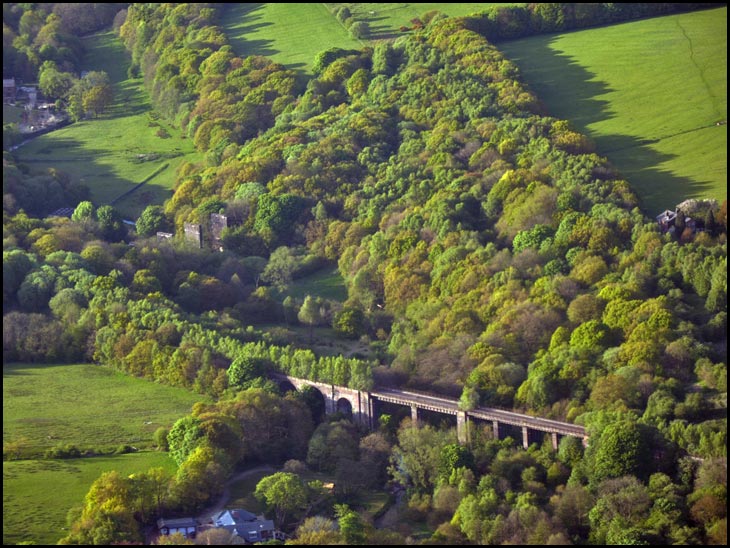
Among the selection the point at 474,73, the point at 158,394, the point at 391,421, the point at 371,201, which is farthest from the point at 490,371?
the point at 474,73

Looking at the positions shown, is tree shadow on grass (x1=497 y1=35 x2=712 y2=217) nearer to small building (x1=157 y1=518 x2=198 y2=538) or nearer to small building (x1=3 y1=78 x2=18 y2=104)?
small building (x1=157 y1=518 x2=198 y2=538)

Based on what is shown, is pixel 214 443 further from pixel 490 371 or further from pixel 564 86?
pixel 564 86

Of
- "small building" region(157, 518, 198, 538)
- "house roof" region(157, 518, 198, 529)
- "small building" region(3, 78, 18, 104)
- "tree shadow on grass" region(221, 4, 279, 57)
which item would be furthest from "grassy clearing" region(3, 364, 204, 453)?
"tree shadow on grass" region(221, 4, 279, 57)

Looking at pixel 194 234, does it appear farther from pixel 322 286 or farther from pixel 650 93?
pixel 650 93

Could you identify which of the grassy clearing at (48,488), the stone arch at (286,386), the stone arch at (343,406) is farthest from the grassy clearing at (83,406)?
the stone arch at (343,406)

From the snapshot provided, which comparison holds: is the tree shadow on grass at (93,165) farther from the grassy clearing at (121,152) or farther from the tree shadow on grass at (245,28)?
the tree shadow on grass at (245,28)

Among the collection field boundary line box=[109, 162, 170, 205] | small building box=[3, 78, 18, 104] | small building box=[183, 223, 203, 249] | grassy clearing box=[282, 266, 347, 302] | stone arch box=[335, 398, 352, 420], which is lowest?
stone arch box=[335, 398, 352, 420]
